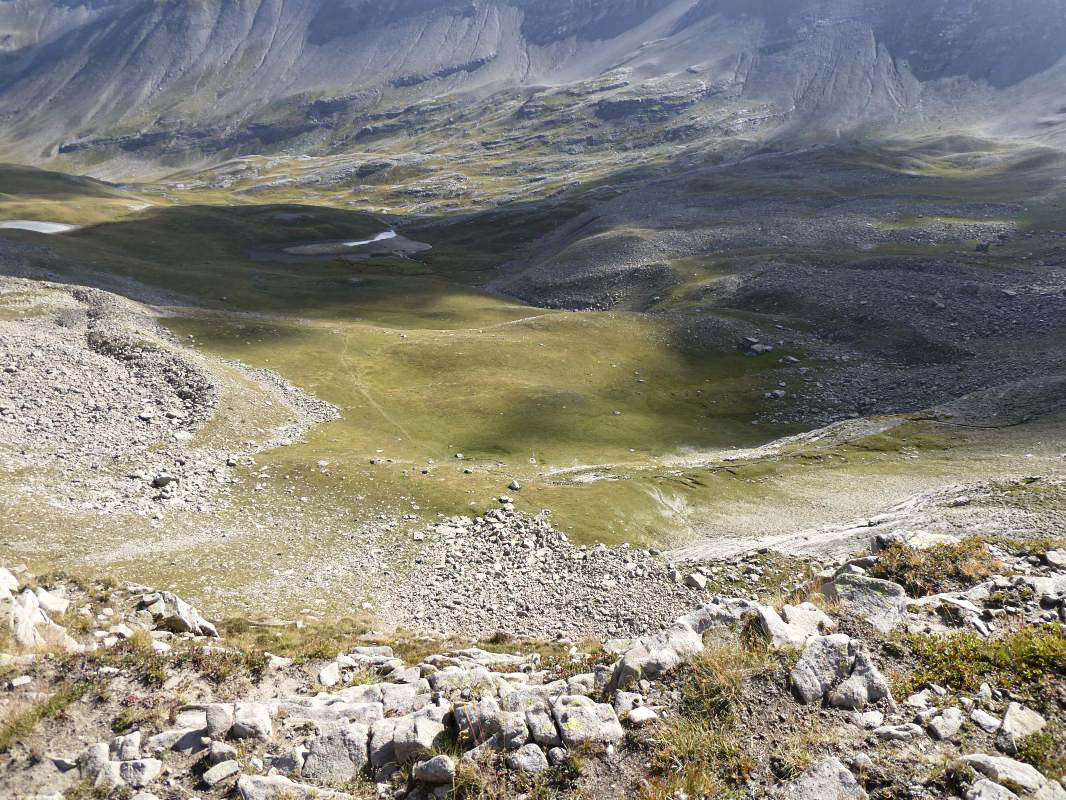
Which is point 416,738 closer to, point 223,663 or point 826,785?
point 223,663

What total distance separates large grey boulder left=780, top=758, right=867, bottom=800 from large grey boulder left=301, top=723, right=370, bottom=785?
7.51 metres

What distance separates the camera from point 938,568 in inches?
671

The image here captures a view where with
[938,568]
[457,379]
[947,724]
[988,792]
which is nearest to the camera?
[988,792]

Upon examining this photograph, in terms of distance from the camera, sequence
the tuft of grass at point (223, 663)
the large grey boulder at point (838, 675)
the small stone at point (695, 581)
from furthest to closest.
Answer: the small stone at point (695, 581)
the tuft of grass at point (223, 663)
the large grey boulder at point (838, 675)

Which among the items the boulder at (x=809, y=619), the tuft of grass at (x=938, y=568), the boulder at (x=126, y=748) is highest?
the boulder at (x=126, y=748)

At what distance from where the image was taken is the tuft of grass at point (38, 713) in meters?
11.5

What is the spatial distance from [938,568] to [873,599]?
12.7ft

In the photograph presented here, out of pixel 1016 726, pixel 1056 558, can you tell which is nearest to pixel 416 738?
pixel 1016 726

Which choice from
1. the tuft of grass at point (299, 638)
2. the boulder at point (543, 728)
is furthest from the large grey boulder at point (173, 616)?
the boulder at point (543, 728)

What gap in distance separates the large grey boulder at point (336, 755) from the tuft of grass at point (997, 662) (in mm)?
10429

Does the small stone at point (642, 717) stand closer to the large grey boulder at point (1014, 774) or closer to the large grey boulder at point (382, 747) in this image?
the large grey boulder at point (382, 747)

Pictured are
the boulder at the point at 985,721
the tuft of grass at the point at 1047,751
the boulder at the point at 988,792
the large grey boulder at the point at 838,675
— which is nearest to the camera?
the boulder at the point at 988,792

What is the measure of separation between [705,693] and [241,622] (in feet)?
60.7

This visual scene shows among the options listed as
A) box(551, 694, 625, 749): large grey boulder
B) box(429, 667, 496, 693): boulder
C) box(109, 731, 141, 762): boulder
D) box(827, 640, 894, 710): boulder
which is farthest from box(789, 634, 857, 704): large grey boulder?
box(109, 731, 141, 762): boulder
